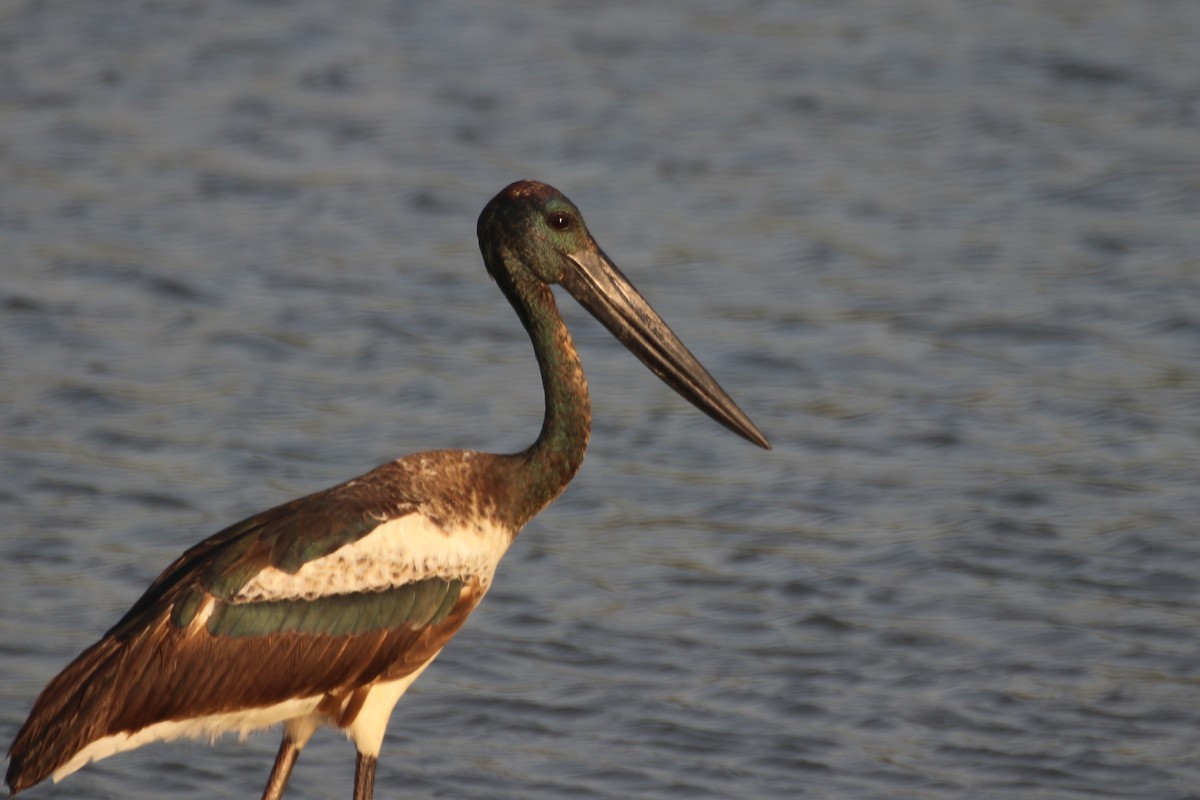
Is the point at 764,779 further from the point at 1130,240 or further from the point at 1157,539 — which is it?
the point at 1130,240

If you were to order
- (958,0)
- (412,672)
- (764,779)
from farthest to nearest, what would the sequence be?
(958,0)
(764,779)
(412,672)

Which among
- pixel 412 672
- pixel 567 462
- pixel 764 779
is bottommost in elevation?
pixel 764 779

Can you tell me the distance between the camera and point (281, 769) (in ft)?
22.5

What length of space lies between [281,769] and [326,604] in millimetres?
598

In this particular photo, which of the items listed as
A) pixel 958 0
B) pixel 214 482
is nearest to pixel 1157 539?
pixel 214 482

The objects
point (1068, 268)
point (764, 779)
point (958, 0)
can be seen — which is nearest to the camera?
point (764, 779)

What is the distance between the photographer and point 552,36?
15.6 meters

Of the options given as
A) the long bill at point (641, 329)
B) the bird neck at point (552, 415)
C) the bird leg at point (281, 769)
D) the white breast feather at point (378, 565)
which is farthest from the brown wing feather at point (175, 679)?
the long bill at point (641, 329)

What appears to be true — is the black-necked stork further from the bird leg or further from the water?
the water

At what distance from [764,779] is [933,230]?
17.1 ft

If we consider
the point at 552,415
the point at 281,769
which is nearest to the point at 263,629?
the point at 281,769

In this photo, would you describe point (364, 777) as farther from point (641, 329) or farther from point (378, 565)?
point (641, 329)

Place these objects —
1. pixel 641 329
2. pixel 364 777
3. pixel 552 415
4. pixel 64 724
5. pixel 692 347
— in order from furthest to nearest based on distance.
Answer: pixel 692 347, pixel 641 329, pixel 552 415, pixel 364 777, pixel 64 724

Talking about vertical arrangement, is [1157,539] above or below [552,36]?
below
